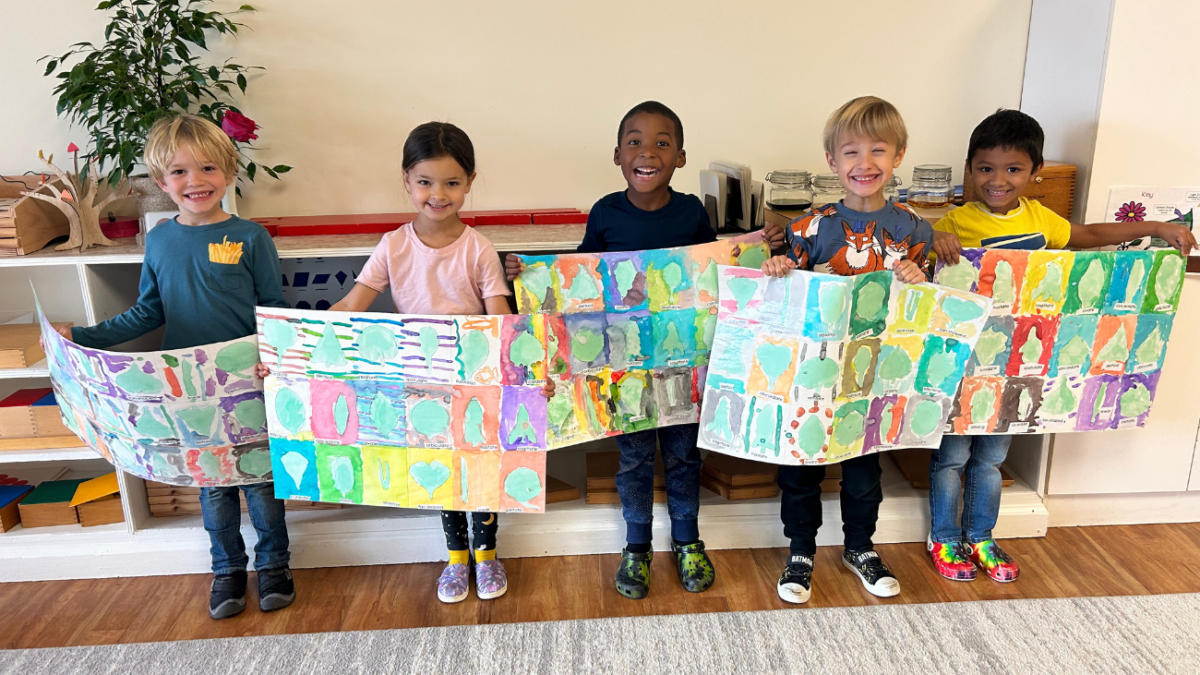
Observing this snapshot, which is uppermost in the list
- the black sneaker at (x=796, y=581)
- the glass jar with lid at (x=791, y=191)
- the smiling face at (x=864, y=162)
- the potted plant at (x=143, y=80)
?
the potted plant at (x=143, y=80)

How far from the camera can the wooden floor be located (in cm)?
197

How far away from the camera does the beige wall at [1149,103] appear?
2.01m

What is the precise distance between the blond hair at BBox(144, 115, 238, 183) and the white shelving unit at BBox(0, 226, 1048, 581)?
0.31 m

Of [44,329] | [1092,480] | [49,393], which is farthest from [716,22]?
[49,393]

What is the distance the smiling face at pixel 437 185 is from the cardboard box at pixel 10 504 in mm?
1379

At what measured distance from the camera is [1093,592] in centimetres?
205

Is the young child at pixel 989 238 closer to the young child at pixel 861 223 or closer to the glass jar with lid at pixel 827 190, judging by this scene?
the young child at pixel 861 223

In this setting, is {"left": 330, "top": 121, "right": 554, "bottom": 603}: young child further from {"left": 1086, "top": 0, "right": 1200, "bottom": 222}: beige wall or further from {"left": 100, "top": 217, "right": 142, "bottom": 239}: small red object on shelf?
{"left": 1086, "top": 0, "right": 1200, "bottom": 222}: beige wall

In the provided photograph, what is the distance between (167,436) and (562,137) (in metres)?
1.29

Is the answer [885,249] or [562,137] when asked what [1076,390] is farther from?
[562,137]

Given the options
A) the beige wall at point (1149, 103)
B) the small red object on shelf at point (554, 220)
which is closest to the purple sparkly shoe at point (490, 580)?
the small red object on shelf at point (554, 220)

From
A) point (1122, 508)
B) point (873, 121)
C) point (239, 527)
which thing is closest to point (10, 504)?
point (239, 527)

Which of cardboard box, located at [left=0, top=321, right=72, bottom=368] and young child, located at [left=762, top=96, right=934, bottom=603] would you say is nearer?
young child, located at [left=762, top=96, right=934, bottom=603]

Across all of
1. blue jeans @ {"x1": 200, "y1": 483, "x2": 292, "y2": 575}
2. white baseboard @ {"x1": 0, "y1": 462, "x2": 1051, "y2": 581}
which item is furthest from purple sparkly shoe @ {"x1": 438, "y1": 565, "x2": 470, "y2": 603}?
blue jeans @ {"x1": 200, "y1": 483, "x2": 292, "y2": 575}
